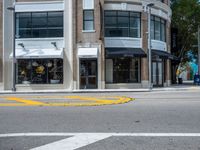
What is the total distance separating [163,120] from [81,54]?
1995 centimetres

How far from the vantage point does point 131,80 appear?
103 feet

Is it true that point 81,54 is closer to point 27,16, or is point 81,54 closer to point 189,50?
point 27,16

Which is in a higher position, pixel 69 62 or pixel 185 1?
pixel 185 1

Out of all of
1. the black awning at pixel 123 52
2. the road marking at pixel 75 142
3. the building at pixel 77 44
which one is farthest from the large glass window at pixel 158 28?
the road marking at pixel 75 142

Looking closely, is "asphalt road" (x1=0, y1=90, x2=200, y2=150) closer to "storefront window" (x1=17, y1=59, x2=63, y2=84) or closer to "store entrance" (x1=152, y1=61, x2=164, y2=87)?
"storefront window" (x1=17, y1=59, x2=63, y2=84)

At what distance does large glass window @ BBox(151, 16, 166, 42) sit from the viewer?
34031mm

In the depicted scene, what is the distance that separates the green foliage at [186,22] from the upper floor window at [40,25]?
758 inches

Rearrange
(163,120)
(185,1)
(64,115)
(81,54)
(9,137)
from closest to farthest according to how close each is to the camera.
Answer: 1. (9,137)
2. (163,120)
3. (64,115)
4. (81,54)
5. (185,1)

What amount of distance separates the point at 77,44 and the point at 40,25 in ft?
12.7

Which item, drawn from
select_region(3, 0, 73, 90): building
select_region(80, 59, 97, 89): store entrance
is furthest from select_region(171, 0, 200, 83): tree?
select_region(3, 0, 73, 90): building

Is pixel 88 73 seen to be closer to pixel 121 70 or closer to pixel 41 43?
pixel 121 70

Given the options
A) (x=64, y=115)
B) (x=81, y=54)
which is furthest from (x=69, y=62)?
(x=64, y=115)

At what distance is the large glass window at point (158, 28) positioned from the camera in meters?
34.0

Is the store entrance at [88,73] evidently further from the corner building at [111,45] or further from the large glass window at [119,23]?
the large glass window at [119,23]
